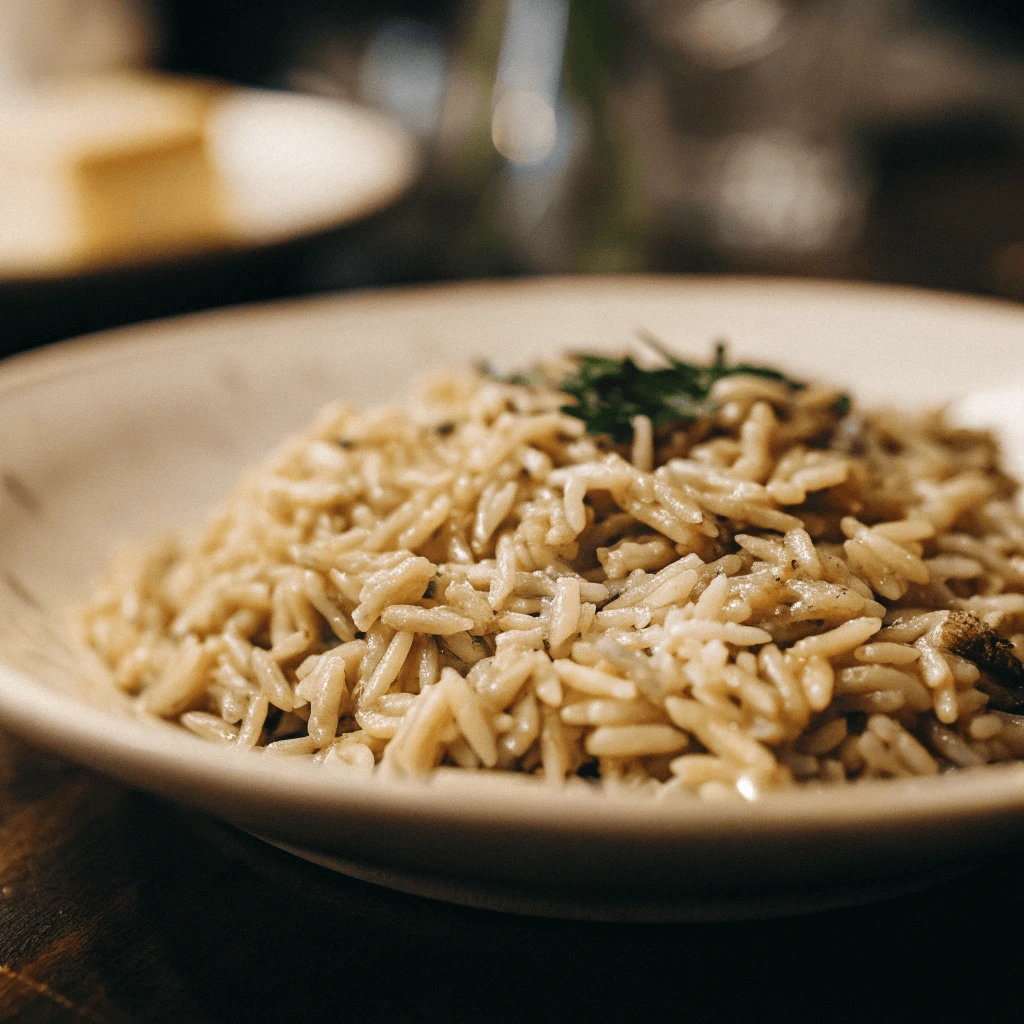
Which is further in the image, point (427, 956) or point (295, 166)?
point (295, 166)

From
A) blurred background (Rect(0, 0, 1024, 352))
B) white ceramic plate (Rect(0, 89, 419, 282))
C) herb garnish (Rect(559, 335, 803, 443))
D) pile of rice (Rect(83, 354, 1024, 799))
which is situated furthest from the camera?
white ceramic plate (Rect(0, 89, 419, 282))

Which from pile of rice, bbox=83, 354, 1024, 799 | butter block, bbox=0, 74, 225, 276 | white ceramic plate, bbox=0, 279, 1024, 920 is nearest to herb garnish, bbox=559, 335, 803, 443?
pile of rice, bbox=83, 354, 1024, 799

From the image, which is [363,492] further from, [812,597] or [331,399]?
[331,399]

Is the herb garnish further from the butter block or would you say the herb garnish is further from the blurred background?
the butter block

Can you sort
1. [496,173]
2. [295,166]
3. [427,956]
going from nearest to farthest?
[427,956] < [295,166] < [496,173]

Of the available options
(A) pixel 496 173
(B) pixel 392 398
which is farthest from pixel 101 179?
(B) pixel 392 398

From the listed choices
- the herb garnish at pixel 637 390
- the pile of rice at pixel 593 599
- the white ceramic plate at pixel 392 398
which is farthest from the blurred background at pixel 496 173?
the herb garnish at pixel 637 390

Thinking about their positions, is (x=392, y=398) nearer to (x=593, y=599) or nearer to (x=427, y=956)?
(x=593, y=599)
